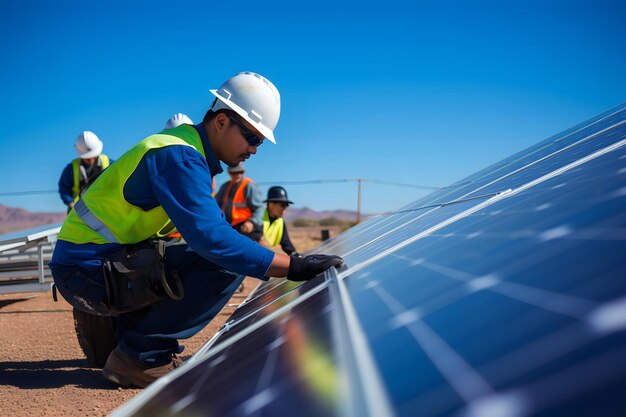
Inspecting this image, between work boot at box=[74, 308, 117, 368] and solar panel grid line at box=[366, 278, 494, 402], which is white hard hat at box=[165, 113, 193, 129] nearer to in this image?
work boot at box=[74, 308, 117, 368]

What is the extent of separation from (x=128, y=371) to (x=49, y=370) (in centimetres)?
112

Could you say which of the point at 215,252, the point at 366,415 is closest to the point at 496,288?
the point at 366,415

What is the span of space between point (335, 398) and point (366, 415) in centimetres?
15

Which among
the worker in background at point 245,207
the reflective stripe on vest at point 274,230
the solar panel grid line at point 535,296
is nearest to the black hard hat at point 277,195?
the reflective stripe on vest at point 274,230

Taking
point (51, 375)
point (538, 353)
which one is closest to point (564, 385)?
point (538, 353)

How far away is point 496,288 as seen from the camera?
0.90 m

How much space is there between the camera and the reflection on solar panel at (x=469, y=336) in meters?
0.56

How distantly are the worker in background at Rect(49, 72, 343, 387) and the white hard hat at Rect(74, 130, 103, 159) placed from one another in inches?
202

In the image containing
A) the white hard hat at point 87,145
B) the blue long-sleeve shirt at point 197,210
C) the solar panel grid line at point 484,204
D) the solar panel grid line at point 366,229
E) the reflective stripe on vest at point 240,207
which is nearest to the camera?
the solar panel grid line at point 484,204

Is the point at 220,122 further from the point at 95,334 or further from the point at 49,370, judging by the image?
the point at 49,370

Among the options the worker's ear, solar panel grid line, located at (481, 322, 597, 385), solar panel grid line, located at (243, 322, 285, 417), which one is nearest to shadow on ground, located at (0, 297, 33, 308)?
the worker's ear

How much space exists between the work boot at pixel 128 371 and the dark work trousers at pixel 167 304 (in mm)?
36

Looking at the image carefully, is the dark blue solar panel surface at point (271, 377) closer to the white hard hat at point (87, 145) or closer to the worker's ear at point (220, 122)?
the worker's ear at point (220, 122)

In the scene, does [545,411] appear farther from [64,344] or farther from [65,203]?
[65,203]
